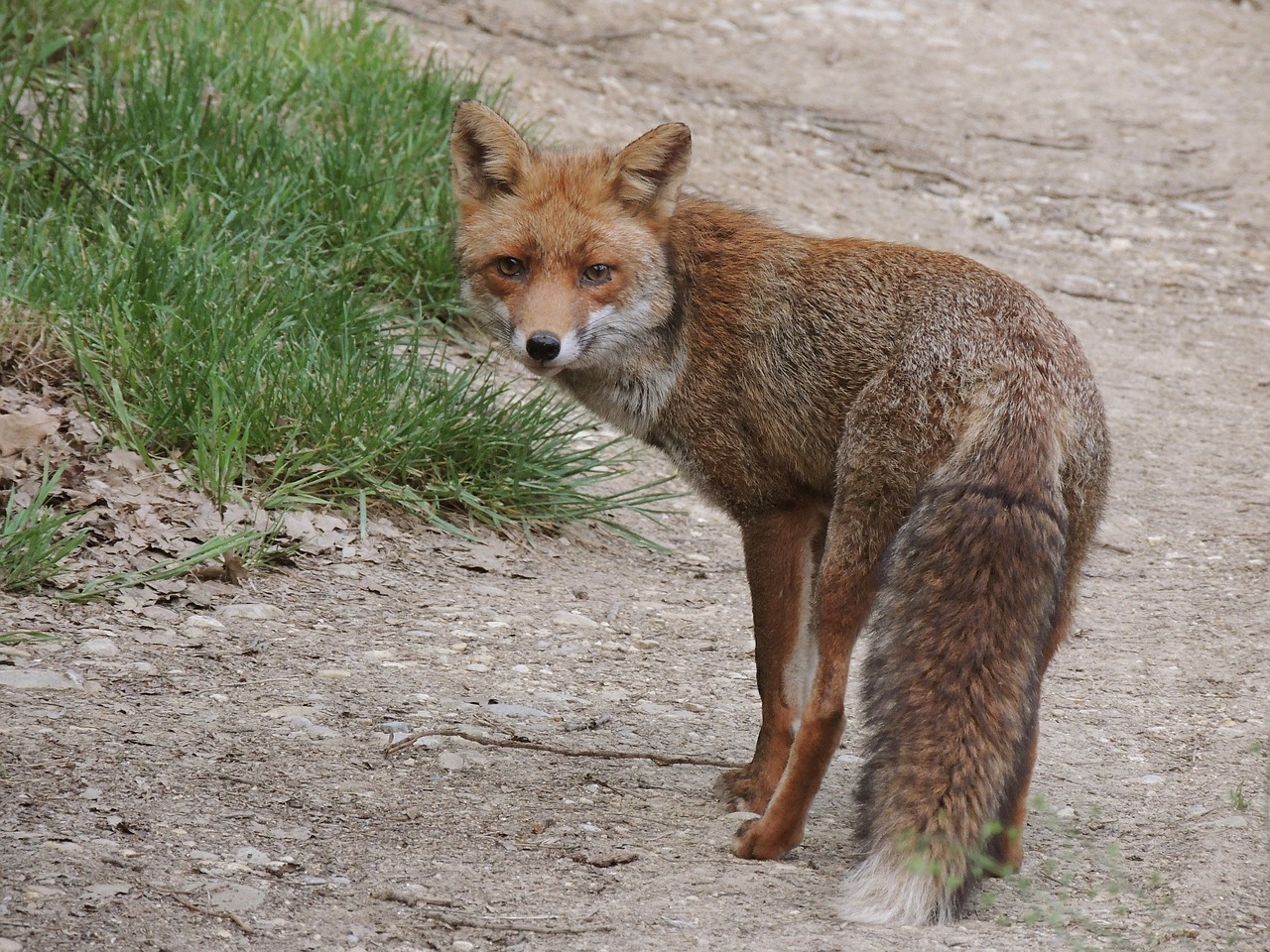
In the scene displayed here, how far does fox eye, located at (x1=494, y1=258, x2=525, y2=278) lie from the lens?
4.47 metres

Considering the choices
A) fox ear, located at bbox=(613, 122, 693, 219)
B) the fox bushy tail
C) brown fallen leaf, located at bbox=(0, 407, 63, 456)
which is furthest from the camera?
brown fallen leaf, located at bbox=(0, 407, 63, 456)

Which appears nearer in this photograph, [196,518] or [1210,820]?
[1210,820]

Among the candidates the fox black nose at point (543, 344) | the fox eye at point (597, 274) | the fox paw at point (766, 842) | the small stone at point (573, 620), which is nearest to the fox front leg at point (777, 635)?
the fox paw at point (766, 842)

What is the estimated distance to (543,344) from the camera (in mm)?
4230

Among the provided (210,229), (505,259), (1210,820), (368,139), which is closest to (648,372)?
(505,259)

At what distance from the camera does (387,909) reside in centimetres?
321

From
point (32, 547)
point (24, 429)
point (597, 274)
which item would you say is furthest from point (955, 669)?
point (24, 429)

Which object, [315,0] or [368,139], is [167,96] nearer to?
[368,139]

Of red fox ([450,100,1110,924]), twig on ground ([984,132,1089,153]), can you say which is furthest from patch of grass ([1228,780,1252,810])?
twig on ground ([984,132,1089,153])

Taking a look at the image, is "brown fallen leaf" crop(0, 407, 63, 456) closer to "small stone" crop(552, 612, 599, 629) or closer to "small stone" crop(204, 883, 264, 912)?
"small stone" crop(552, 612, 599, 629)

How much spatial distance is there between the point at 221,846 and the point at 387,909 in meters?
0.49

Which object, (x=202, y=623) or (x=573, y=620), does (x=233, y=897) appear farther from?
(x=573, y=620)

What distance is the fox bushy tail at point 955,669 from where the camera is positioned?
10.8 feet

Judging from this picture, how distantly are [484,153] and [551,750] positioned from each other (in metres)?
2.06
